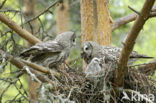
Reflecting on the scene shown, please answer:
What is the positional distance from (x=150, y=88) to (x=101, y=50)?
46.9 inches

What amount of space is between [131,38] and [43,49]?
1.79 meters

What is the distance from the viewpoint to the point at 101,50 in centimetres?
487

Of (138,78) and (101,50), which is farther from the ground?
(101,50)

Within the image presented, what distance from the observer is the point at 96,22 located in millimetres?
4953

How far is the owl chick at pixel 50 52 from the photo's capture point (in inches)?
165

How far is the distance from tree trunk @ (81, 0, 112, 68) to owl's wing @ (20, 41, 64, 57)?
1.99 feet

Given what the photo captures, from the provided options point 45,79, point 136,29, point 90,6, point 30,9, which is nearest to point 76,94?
point 45,79

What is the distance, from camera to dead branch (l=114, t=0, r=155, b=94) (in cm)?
274

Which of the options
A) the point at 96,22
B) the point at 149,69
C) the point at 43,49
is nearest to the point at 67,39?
A: the point at 96,22

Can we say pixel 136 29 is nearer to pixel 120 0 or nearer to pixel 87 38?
pixel 87 38

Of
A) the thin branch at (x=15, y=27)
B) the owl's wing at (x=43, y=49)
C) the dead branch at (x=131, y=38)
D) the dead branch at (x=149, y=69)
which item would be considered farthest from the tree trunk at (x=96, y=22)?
the dead branch at (x=131, y=38)

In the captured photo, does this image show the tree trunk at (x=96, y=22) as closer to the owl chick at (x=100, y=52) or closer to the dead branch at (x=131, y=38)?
the owl chick at (x=100, y=52)

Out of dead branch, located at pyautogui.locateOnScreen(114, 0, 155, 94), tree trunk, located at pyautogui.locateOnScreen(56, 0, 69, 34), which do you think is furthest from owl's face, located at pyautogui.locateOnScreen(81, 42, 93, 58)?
tree trunk, located at pyautogui.locateOnScreen(56, 0, 69, 34)

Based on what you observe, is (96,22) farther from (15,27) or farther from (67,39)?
(15,27)
